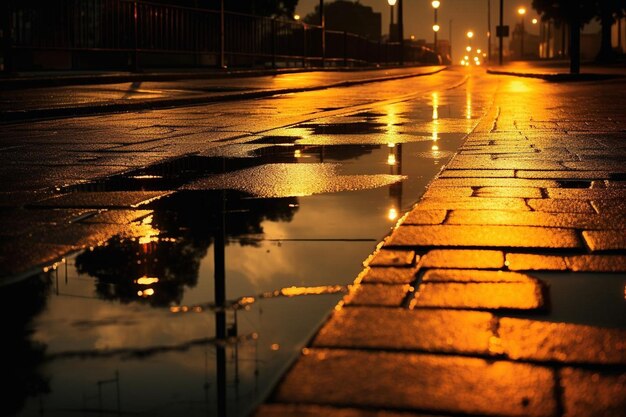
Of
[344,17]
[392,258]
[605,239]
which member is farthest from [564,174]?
[344,17]

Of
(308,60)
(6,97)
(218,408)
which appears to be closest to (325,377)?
(218,408)

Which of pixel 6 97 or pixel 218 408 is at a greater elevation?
pixel 6 97

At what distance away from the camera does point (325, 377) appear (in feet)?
7.45

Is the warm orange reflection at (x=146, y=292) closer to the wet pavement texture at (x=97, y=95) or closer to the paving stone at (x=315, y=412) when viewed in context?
the paving stone at (x=315, y=412)

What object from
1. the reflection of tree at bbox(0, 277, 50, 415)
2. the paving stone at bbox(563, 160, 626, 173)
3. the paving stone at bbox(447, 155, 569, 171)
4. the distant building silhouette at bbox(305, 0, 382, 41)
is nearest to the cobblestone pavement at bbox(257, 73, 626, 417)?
the reflection of tree at bbox(0, 277, 50, 415)

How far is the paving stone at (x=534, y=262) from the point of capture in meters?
3.55

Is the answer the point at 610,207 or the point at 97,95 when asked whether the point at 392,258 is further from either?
the point at 97,95

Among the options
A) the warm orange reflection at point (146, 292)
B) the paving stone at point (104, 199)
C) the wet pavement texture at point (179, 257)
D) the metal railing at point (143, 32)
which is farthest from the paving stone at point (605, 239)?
the metal railing at point (143, 32)

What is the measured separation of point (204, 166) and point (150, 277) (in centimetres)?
378

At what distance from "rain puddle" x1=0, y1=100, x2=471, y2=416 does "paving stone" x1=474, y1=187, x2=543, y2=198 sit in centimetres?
42

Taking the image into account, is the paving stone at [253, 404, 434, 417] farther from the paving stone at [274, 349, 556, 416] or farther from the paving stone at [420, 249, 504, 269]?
the paving stone at [420, 249, 504, 269]

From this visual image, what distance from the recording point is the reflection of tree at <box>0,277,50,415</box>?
228 centimetres

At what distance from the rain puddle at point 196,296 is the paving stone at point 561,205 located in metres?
0.70

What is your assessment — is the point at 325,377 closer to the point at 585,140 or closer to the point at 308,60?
the point at 585,140
